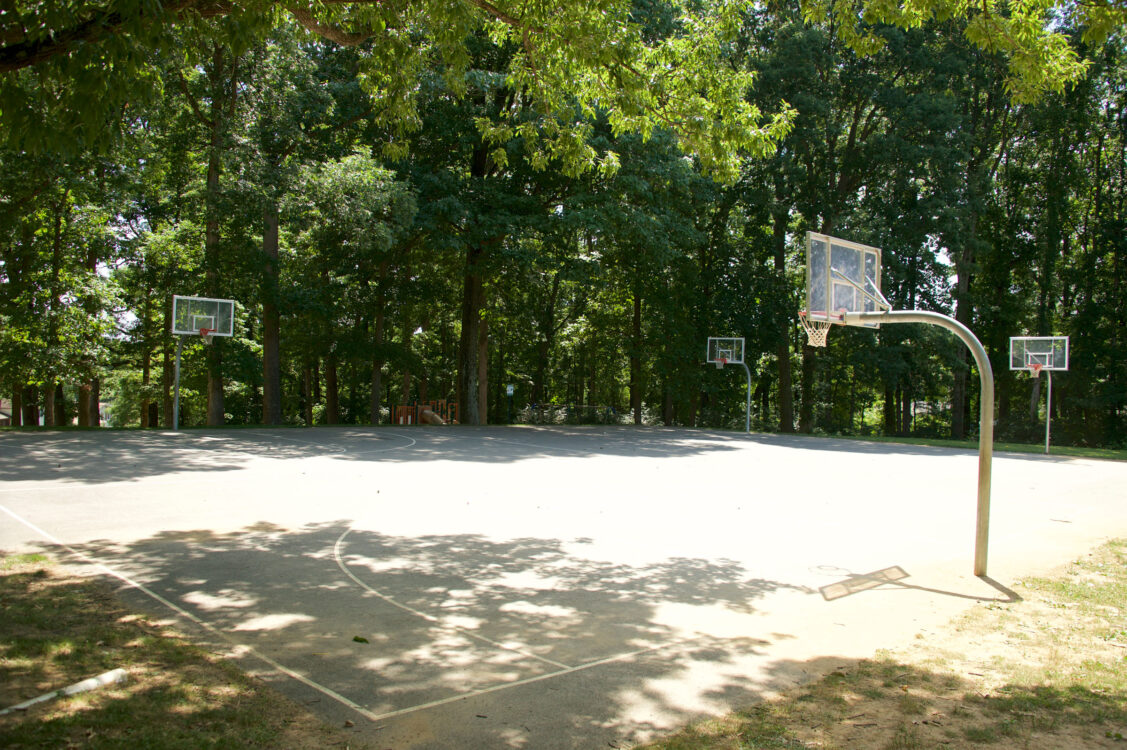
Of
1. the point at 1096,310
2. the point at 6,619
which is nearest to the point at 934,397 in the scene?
the point at 1096,310

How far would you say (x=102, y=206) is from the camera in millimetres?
23250

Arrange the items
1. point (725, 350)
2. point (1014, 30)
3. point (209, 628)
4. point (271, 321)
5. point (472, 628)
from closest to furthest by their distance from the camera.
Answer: point (209, 628) < point (472, 628) < point (1014, 30) < point (271, 321) < point (725, 350)

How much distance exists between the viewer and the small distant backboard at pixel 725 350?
32.3 meters

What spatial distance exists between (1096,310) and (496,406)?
96.0ft

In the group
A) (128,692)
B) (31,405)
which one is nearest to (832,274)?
(128,692)

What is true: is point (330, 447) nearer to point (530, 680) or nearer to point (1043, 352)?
point (530, 680)

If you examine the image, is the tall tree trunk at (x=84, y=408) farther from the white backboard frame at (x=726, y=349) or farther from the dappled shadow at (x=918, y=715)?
the dappled shadow at (x=918, y=715)

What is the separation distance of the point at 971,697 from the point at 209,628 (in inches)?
190

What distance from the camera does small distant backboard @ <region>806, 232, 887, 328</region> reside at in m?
9.94

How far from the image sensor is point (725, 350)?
33.2 metres

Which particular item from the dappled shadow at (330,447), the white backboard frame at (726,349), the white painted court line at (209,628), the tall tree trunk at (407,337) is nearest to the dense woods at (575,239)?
the tall tree trunk at (407,337)

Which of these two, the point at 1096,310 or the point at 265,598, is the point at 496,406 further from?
the point at 265,598

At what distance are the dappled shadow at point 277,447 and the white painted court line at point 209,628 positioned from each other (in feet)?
15.3

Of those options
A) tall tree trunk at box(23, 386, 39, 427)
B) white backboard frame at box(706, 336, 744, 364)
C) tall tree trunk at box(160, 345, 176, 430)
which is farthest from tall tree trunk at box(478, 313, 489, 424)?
tall tree trunk at box(23, 386, 39, 427)
